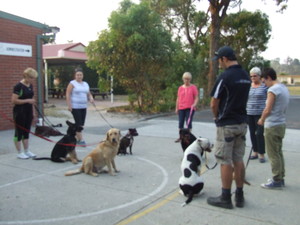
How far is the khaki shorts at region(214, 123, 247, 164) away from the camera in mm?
3979

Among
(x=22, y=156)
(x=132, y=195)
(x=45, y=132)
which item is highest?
(x=45, y=132)

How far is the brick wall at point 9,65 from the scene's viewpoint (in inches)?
383

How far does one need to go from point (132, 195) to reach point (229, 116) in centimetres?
181

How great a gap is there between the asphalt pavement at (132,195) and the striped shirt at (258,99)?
106 centimetres

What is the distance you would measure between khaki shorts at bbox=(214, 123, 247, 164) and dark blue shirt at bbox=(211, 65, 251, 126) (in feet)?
0.25

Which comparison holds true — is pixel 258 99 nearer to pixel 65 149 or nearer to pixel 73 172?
pixel 73 172

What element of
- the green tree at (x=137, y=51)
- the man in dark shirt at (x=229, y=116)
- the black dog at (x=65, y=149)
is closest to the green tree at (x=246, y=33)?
the green tree at (x=137, y=51)

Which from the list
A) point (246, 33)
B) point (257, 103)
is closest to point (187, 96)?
point (257, 103)

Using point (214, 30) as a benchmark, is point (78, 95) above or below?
below

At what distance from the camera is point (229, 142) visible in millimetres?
3980

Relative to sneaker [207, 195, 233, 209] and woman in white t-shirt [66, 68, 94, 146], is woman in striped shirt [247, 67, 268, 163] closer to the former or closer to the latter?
sneaker [207, 195, 233, 209]

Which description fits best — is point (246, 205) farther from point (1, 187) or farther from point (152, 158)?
point (1, 187)

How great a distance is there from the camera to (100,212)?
4.00m

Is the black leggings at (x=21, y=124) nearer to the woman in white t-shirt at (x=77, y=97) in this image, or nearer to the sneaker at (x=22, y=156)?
the sneaker at (x=22, y=156)
